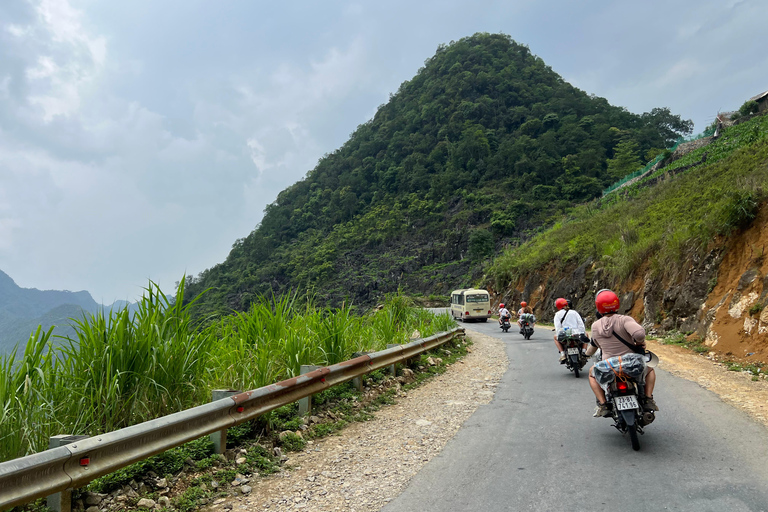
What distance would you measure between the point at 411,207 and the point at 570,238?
6229 centimetres

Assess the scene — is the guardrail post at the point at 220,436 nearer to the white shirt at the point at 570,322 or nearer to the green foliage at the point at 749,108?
the white shirt at the point at 570,322

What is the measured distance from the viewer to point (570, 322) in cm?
987

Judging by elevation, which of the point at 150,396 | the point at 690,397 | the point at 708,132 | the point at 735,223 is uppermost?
the point at 708,132

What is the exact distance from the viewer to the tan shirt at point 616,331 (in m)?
5.10

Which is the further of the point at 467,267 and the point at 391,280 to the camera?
the point at 391,280

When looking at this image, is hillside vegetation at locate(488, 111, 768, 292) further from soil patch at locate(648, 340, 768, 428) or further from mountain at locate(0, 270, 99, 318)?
mountain at locate(0, 270, 99, 318)

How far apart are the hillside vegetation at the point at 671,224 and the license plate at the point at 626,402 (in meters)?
11.5

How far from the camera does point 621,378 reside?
510 cm

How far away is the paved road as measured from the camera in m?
3.58

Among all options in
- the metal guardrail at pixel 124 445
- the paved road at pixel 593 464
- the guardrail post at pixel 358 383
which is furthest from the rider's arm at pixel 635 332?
the guardrail post at pixel 358 383

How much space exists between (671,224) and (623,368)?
17734 millimetres

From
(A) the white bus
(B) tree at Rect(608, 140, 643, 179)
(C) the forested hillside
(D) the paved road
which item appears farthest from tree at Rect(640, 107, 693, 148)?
(D) the paved road

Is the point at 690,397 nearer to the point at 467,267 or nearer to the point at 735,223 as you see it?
the point at 735,223

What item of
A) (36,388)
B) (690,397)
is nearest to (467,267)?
(690,397)
